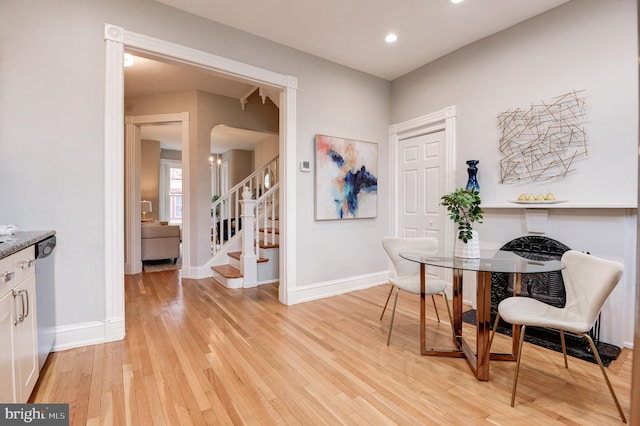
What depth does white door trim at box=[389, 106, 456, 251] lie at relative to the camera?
11.9ft

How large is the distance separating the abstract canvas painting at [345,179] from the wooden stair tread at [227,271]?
1423 mm

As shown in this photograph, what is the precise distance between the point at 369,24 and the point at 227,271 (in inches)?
139

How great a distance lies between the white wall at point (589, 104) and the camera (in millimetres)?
2404

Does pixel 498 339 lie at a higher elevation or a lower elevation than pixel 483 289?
lower

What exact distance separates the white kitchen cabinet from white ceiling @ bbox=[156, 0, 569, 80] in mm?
2435

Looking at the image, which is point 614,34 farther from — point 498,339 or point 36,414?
point 36,414

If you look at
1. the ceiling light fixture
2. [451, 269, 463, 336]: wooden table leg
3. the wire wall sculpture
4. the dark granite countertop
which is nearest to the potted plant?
[451, 269, 463, 336]: wooden table leg

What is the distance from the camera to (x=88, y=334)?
2404mm

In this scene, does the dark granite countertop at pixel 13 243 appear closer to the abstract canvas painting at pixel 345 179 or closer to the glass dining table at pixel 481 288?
the glass dining table at pixel 481 288

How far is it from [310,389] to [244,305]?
5.63 feet

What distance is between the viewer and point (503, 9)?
2838mm

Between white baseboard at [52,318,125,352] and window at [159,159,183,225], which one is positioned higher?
window at [159,159,183,225]

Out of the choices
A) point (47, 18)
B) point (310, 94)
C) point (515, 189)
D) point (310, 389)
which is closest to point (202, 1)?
point (47, 18)

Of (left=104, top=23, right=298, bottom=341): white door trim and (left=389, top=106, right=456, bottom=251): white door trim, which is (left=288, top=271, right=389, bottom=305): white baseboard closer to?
(left=389, top=106, right=456, bottom=251): white door trim
